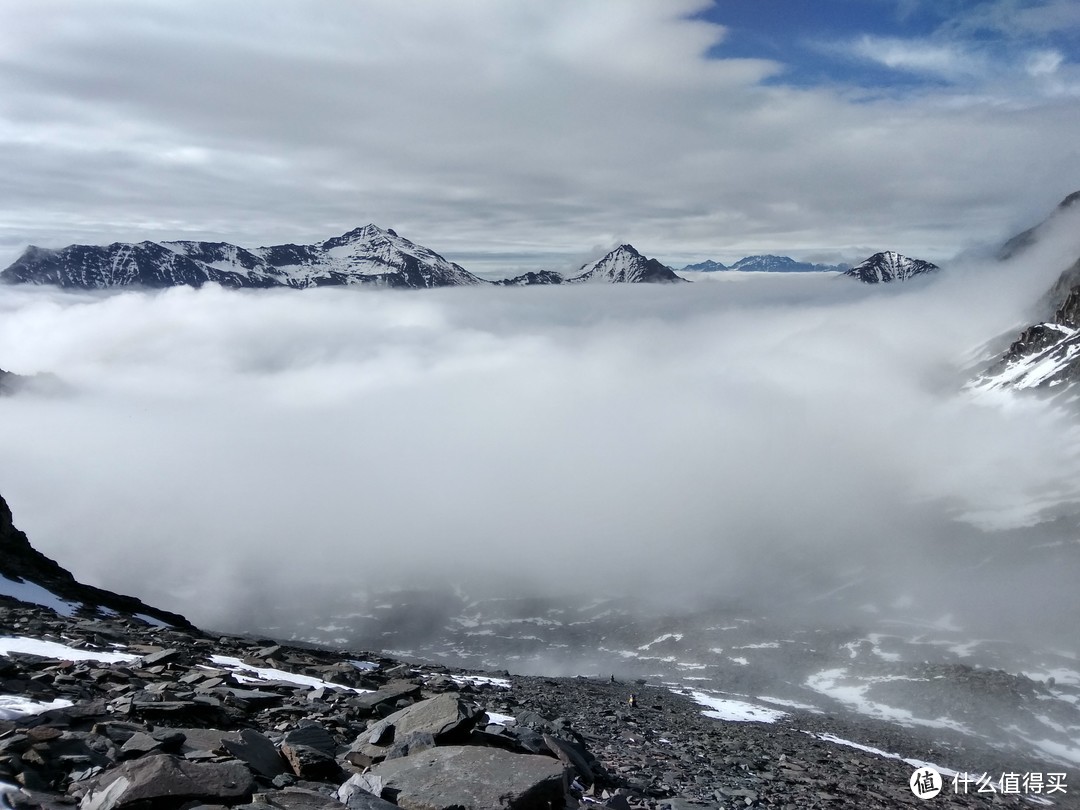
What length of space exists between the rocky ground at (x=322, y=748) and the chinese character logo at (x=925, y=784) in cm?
68

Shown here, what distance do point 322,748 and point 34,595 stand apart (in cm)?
4321

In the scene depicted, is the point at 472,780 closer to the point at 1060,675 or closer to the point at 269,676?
the point at 269,676

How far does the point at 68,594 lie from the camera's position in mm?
53750

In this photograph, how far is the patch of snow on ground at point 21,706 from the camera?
680 inches

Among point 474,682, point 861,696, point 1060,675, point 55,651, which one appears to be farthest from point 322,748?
point 1060,675

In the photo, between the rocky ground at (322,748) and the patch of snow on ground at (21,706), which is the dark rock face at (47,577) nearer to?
the rocky ground at (322,748)

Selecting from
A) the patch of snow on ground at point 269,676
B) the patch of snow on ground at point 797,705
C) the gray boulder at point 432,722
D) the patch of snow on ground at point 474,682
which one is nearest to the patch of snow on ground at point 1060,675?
the patch of snow on ground at point 797,705

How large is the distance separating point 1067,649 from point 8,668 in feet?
699

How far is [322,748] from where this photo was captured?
1769 centimetres

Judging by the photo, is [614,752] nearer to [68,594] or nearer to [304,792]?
[304,792]

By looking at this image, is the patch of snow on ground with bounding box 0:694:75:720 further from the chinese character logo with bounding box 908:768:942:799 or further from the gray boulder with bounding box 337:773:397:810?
the chinese character logo with bounding box 908:768:942:799

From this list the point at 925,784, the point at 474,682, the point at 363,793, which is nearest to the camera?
the point at 363,793

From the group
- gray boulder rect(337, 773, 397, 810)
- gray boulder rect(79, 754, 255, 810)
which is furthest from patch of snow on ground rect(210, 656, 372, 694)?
gray boulder rect(79, 754, 255, 810)

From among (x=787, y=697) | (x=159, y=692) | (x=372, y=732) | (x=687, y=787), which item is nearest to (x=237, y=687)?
(x=159, y=692)
